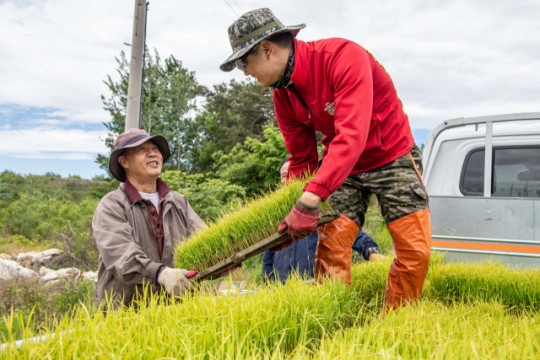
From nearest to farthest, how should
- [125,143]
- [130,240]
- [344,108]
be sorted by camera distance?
[344,108], [130,240], [125,143]

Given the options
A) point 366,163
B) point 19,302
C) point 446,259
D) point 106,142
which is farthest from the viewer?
point 106,142

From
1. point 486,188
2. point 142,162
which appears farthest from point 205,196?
point 486,188

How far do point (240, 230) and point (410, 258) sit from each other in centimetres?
104

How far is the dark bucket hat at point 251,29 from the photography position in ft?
6.93

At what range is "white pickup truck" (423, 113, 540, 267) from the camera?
12.1ft

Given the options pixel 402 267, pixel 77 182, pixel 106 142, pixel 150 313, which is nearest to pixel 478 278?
pixel 402 267

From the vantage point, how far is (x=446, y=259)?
3.87 m

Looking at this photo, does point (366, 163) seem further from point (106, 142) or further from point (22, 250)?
point (106, 142)

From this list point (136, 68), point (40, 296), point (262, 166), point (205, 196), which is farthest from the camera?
point (262, 166)

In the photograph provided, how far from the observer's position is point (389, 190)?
2307 millimetres

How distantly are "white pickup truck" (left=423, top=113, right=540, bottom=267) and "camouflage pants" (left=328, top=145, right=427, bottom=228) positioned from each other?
6.19 feet

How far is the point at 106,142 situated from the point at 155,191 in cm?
2349

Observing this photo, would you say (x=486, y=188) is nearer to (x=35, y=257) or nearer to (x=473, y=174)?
(x=473, y=174)

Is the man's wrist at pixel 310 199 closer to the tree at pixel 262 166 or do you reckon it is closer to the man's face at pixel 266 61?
the man's face at pixel 266 61
